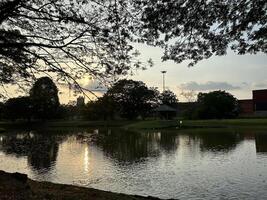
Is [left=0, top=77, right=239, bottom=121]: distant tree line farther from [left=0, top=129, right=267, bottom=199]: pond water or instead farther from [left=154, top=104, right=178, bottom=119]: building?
[left=0, top=129, right=267, bottom=199]: pond water

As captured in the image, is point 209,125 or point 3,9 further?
point 209,125

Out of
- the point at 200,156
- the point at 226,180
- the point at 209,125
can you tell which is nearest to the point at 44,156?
the point at 200,156

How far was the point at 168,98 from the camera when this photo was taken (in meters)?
132

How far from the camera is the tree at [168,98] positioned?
130m

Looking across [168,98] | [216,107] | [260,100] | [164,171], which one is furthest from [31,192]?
[168,98]

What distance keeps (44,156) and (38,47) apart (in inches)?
761

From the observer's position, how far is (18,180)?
12.1m

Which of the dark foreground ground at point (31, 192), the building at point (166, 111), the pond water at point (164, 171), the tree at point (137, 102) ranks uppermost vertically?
the tree at point (137, 102)

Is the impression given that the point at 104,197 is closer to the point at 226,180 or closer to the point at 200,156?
the point at 226,180

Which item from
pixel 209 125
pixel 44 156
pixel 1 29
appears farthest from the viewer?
pixel 209 125

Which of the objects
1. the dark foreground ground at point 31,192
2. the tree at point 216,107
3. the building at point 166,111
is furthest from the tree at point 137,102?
the dark foreground ground at point 31,192

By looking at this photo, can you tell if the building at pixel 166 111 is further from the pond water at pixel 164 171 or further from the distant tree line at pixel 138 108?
the pond water at pixel 164 171

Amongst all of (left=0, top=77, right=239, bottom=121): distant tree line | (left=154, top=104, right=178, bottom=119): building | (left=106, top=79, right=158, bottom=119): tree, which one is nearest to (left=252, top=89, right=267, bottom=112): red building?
(left=0, top=77, right=239, bottom=121): distant tree line

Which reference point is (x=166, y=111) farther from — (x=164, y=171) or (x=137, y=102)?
(x=164, y=171)
